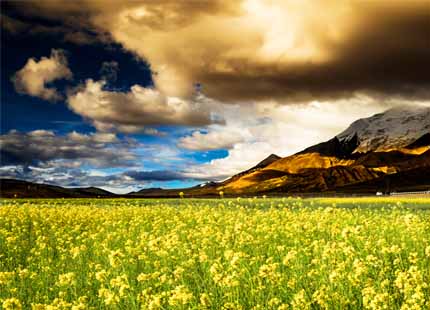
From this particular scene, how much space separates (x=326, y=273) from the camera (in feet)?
31.6

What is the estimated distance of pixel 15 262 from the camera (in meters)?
14.9

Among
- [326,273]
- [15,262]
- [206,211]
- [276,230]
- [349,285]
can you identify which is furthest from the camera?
[206,211]

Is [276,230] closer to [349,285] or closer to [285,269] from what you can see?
[285,269]

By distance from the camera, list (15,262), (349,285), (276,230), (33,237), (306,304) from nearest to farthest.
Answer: (306,304) → (349,285) → (15,262) → (276,230) → (33,237)

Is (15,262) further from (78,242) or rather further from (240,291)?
(240,291)

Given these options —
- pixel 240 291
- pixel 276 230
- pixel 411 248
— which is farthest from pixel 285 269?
pixel 276 230

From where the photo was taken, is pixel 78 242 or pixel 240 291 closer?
pixel 240 291

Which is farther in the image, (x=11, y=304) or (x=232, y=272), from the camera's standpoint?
(x=232, y=272)

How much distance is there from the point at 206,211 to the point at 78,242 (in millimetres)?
9630

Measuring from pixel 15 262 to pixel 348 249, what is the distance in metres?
11.0

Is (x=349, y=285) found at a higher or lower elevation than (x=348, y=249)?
lower

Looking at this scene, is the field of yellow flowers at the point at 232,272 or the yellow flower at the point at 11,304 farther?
the field of yellow flowers at the point at 232,272

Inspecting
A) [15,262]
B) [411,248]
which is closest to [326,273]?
[411,248]

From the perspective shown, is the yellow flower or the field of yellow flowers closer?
the yellow flower
